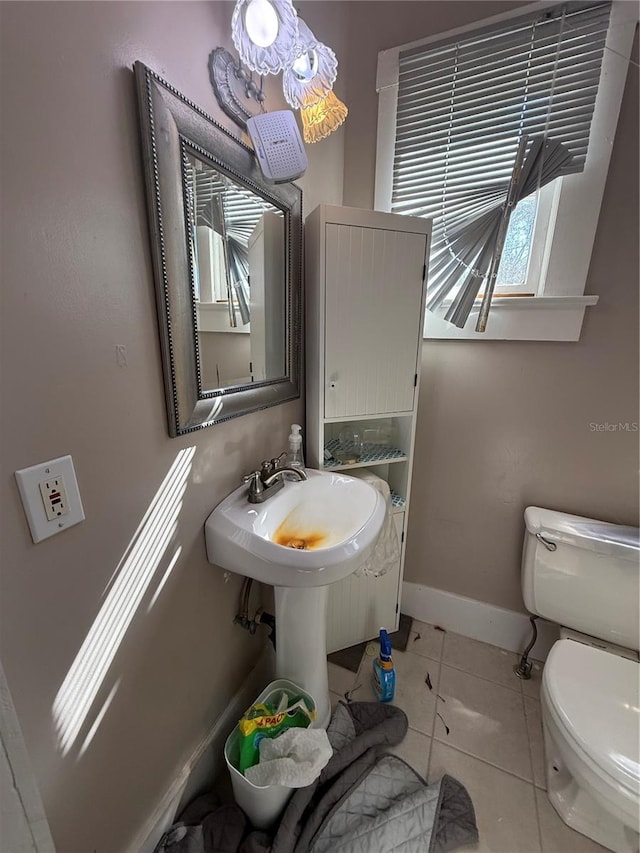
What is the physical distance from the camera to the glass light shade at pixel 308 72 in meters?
0.83

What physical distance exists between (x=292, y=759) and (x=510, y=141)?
6.43 ft

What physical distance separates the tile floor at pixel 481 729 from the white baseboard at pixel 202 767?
1.05 ft

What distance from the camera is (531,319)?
3.88 feet

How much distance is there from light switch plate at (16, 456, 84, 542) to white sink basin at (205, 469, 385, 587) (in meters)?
0.38

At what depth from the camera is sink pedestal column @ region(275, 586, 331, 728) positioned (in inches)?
39.3

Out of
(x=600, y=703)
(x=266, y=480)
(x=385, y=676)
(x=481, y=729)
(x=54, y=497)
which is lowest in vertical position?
(x=481, y=729)

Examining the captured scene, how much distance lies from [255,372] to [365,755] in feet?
4.18

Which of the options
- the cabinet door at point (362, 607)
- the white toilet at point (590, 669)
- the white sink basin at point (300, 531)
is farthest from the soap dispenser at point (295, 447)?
the white toilet at point (590, 669)

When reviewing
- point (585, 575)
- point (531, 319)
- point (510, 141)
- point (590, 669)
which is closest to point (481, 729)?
point (590, 669)

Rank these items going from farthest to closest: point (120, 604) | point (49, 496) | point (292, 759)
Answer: point (292, 759), point (120, 604), point (49, 496)

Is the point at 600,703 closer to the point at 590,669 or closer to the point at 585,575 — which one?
the point at 590,669

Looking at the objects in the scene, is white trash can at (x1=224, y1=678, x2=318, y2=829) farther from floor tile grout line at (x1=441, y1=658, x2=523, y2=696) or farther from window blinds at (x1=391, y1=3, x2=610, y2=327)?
window blinds at (x1=391, y1=3, x2=610, y2=327)

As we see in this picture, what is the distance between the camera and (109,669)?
0.68 m

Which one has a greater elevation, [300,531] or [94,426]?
[94,426]
